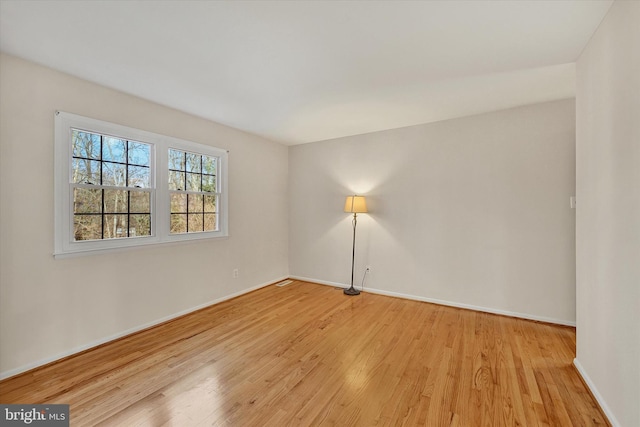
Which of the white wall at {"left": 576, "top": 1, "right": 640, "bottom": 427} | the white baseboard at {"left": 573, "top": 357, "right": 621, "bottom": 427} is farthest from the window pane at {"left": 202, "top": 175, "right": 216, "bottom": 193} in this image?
the white baseboard at {"left": 573, "top": 357, "right": 621, "bottom": 427}

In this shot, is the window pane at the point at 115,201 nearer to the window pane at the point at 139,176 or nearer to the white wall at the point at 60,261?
the window pane at the point at 139,176

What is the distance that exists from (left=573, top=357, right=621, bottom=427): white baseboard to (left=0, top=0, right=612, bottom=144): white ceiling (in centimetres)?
252

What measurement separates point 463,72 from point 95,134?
11.8 ft

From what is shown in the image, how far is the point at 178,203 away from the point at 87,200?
0.92 m

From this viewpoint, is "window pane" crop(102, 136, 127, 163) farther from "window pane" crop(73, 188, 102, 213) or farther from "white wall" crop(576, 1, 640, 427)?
"white wall" crop(576, 1, 640, 427)

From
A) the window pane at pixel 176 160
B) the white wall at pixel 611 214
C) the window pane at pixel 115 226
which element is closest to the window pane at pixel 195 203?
the window pane at pixel 176 160

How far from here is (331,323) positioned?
119 inches

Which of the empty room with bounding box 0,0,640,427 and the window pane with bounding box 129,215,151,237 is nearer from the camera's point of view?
the empty room with bounding box 0,0,640,427

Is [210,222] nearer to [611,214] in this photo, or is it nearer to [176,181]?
[176,181]

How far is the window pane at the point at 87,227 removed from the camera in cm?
242

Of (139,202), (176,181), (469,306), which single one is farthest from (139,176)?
(469,306)

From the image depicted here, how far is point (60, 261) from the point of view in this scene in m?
2.30

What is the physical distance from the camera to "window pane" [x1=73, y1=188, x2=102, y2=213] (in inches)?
95.4

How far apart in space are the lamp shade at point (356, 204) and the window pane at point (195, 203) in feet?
7.09
